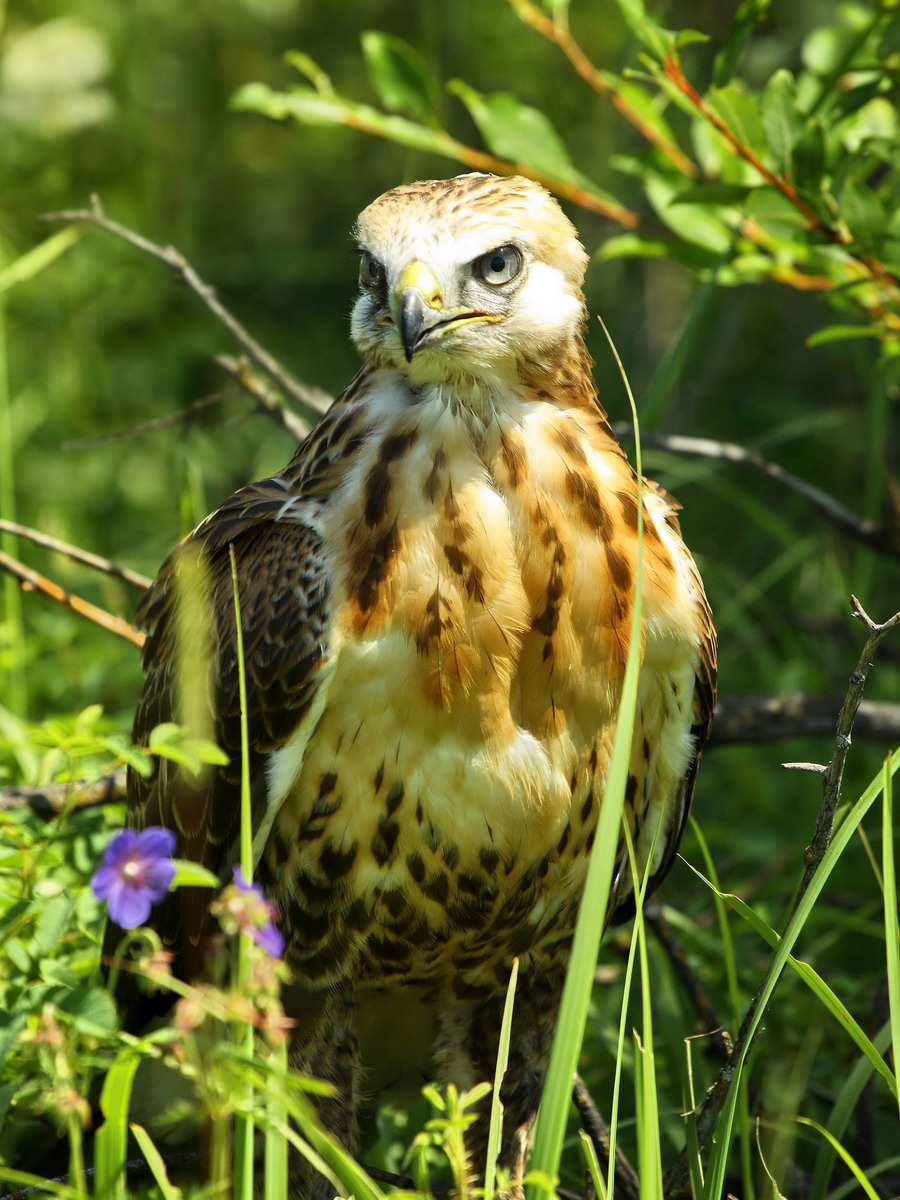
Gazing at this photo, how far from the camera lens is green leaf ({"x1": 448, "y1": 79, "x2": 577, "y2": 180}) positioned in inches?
163

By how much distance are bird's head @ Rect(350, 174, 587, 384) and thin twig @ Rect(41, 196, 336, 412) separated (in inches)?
40.7

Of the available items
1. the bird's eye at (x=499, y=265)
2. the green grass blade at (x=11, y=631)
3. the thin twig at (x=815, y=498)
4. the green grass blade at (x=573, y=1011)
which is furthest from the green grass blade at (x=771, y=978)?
the green grass blade at (x=11, y=631)

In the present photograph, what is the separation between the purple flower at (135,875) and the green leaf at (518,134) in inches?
106

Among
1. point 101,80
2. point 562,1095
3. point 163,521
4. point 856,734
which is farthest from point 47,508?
point 562,1095

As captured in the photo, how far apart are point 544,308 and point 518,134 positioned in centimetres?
130

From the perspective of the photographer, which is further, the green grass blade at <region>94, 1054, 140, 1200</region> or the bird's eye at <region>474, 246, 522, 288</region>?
the bird's eye at <region>474, 246, 522, 288</region>

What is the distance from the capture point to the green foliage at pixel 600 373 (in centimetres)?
274

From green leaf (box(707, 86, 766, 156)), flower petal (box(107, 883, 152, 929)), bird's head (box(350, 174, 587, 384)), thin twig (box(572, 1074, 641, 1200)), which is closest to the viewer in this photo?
flower petal (box(107, 883, 152, 929))

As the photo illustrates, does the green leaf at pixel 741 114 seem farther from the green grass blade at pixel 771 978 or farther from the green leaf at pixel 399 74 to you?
the green grass blade at pixel 771 978

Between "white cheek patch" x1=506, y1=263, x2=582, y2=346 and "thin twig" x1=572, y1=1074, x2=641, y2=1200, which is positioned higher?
"white cheek patch" x1=506, y1=263, x2=582, y2=346

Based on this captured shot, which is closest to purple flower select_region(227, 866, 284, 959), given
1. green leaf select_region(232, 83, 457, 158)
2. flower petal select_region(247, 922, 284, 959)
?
flower petal select_region(247, 922, 284, 959)

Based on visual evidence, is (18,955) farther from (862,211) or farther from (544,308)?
(862,211)

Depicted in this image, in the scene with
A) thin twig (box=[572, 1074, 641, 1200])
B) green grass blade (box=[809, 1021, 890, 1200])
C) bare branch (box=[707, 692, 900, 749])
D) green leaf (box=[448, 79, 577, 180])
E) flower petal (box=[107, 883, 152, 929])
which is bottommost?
thin twig (box=[572, 1074, 641, 1200])

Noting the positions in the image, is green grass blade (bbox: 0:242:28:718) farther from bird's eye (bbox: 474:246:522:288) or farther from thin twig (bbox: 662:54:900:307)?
thin twig (bbox: 662:54:900:307)
